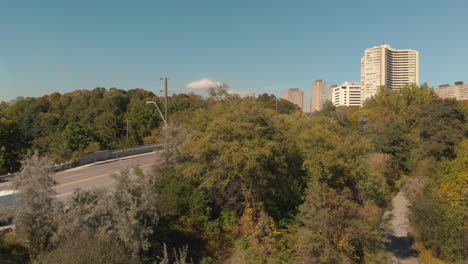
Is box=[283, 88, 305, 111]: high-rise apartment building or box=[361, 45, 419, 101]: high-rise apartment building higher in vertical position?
box=[361, 45, 419, 101]: high-rise apartment building

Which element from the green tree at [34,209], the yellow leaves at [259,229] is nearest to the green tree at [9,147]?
the green tree at [34,209]

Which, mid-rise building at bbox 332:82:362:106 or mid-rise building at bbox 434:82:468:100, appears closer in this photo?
mid-rise building at bbox 332:82:362:106

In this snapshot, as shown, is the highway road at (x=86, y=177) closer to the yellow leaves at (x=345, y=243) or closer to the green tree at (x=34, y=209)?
the green tree at (x=34, y=209)

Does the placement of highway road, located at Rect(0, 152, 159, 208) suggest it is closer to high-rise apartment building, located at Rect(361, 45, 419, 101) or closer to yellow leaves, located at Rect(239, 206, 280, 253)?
yellow leaves, located at Rect(239, 206, 280, 253)

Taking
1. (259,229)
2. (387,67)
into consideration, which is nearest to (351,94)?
(387,67)

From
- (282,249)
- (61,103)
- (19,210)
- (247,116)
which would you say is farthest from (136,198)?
(61,103)

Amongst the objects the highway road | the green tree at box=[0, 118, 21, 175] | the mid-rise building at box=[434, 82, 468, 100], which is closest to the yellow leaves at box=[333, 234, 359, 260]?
the highway road
